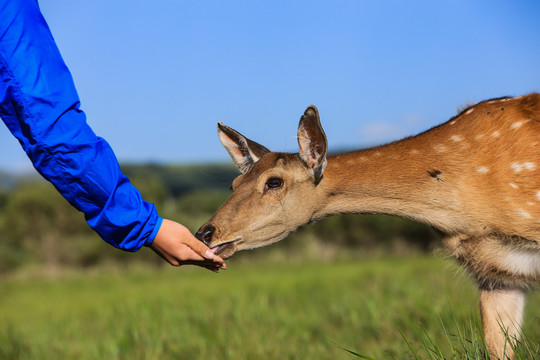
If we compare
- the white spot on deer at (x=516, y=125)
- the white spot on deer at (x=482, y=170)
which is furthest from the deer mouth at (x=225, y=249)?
the white spot on deer at (x=516, y=125)

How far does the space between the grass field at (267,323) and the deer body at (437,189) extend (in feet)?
1.92

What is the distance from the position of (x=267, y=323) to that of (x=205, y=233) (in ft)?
13.0

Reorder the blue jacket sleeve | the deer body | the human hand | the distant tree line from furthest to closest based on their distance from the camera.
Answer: the distant tree line → the deer body → the human hand → the blue jacket sleeve

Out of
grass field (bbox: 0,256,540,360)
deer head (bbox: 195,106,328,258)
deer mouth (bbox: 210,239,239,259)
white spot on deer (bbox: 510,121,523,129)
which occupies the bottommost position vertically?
grass field (bbox: 0,256,540,360)

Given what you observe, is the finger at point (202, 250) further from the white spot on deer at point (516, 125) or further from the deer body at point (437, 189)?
the white spot on deer at point (516, 125)

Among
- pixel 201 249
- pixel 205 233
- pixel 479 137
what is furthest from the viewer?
pixel 479 137

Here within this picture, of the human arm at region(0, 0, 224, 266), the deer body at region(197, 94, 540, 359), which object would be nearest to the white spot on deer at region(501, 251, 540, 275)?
the deer body at region(197, 94, 540, 359)

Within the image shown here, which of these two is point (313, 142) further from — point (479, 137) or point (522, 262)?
point (522, 262)

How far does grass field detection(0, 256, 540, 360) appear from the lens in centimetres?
619

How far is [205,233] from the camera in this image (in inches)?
166

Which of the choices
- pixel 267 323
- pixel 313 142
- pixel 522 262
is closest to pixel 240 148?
pixel 313 142

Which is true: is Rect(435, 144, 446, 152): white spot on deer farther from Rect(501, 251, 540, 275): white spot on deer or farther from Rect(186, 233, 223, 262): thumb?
Rect(186, 233, 223, 262): thumb

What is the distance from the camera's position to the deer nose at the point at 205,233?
4.19 m

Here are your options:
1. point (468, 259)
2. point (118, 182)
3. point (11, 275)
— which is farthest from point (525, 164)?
point (11, 275)
